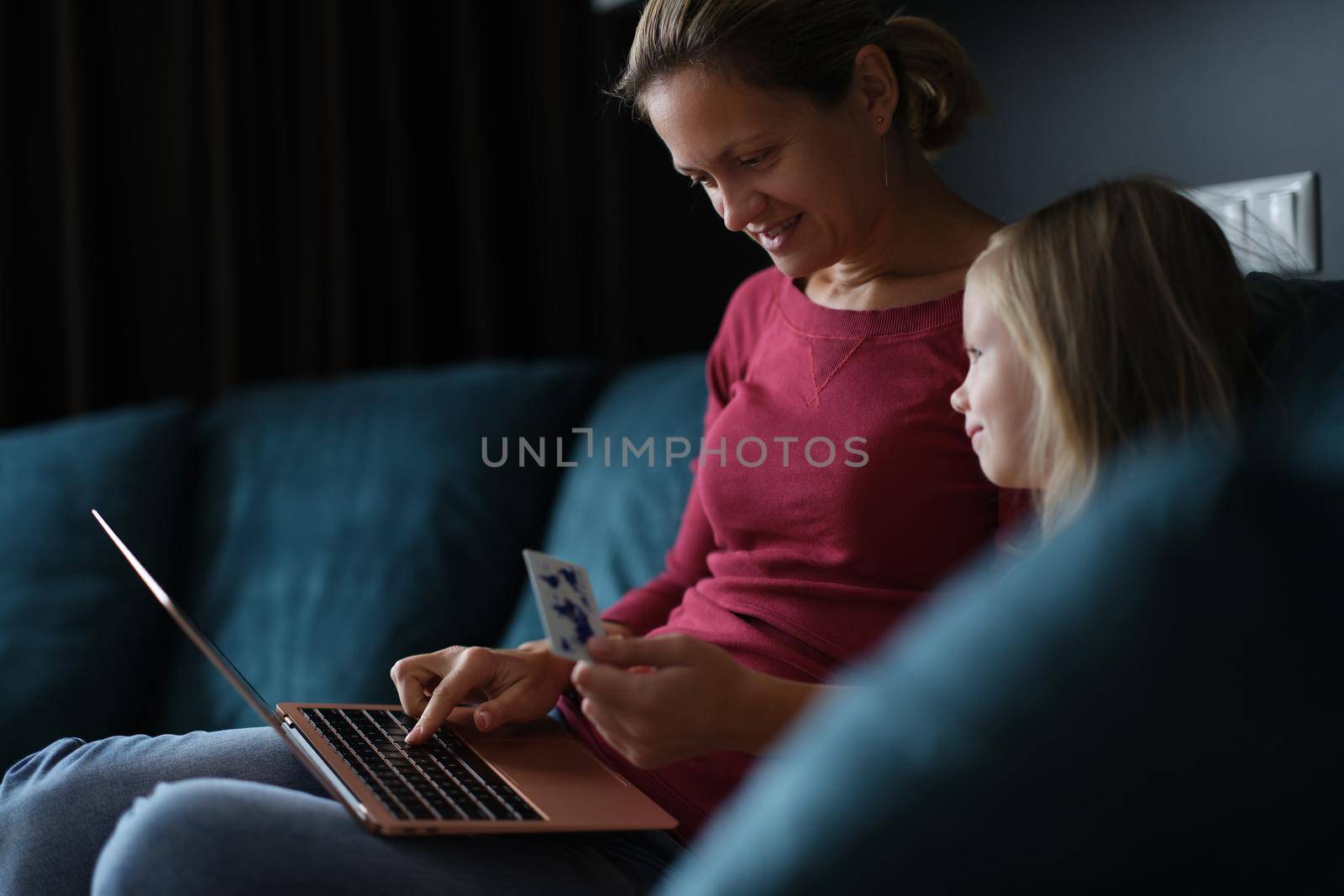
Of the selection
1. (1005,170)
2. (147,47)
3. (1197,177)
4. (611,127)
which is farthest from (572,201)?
(1197,177)

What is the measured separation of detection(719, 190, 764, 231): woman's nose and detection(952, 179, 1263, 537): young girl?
0.33m

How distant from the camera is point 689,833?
1056 millimetres

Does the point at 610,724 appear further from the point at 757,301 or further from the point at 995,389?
the point at 757,301

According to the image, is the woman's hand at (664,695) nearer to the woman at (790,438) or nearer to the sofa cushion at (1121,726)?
the woman at (790,438)

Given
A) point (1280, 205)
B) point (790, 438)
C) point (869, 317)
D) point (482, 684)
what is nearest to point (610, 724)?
point (482, 684)

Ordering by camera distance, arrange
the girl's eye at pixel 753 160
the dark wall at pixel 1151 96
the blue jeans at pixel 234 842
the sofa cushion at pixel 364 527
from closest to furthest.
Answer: the blue jeans at pixel 234 842 → the girl's eye at pixel 753 160 → the dark wall at pixel 1151 96 → the sofa cushion at pixel 364 527

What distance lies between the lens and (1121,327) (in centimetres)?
84

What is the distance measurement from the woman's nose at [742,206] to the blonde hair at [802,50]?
10 cm

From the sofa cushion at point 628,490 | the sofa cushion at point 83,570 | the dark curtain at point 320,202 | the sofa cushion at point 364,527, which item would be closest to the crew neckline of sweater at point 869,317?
the sofa cushion at point 628,490

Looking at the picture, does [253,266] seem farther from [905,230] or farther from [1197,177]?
[1197,177]

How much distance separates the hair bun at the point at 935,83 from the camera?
1.26 metres

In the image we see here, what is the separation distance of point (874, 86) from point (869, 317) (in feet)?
0.75

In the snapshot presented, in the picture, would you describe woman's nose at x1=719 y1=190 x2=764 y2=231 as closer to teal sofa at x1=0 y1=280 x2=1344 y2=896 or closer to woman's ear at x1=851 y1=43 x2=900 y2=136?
woman's ear at x1=851 y1=43 x2=900 y2=136

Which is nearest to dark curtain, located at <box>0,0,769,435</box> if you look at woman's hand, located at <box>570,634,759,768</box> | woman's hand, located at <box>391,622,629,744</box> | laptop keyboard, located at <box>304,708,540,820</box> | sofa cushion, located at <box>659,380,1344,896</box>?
woman's hand, located at <box>391,622,629,744</box>
